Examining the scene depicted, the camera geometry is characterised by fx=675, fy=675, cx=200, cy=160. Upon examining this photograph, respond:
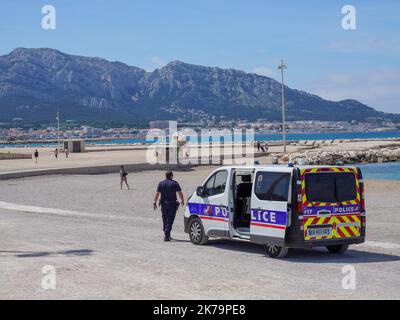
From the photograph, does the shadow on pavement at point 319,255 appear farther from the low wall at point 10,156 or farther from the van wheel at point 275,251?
the low wall at point 10,156

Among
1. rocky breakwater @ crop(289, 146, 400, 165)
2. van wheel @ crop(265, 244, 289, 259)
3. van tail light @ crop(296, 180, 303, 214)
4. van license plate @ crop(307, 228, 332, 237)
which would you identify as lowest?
rocky breakwater @ crop(289, 146, 400, 165)

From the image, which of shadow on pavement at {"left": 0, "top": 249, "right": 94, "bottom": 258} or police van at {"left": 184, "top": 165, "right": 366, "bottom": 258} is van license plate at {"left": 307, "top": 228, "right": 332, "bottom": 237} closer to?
police van at {"left": 184, "top": 165, "right": 366, "bottom": 258}

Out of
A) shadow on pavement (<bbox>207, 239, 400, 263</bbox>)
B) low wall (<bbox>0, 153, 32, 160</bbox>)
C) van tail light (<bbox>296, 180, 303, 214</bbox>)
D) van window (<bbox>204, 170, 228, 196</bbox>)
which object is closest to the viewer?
van tail light (<bbox>296, 180, 303, 214</bbox>)

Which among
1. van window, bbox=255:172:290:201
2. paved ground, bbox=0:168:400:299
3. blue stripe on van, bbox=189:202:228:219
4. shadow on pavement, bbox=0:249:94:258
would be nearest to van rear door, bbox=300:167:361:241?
van window, bbox=255:172:290:201

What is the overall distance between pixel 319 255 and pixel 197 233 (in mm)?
3137

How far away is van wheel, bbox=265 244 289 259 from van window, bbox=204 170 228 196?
6.49ft

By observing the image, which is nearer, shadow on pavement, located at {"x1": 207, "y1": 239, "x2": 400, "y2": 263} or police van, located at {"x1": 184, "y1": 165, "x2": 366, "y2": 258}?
police van, located at {"x1": 184, "y1": 165, "x2": 366, "y2": 258}

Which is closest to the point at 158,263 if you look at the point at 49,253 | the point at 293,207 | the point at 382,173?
the point at 49,253

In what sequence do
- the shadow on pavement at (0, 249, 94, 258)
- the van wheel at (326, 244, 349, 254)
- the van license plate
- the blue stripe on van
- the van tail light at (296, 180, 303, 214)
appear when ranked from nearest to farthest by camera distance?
the van tail light at (296, 180, 303, 214) → the van license plate → the shadow on pavement at (0, 249, 94, 258) → the van wheel at (326, 244, 349, 254) → the blue stripe on van

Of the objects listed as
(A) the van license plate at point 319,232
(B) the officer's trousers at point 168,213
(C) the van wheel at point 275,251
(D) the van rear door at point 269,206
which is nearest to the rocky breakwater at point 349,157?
(B) the officer's trousers at point 168,213

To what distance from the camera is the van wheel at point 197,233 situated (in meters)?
16.3

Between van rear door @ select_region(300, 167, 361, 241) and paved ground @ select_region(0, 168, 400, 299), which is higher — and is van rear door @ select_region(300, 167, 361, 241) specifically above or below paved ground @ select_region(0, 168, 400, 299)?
above

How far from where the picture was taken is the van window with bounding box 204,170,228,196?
15758 mm
